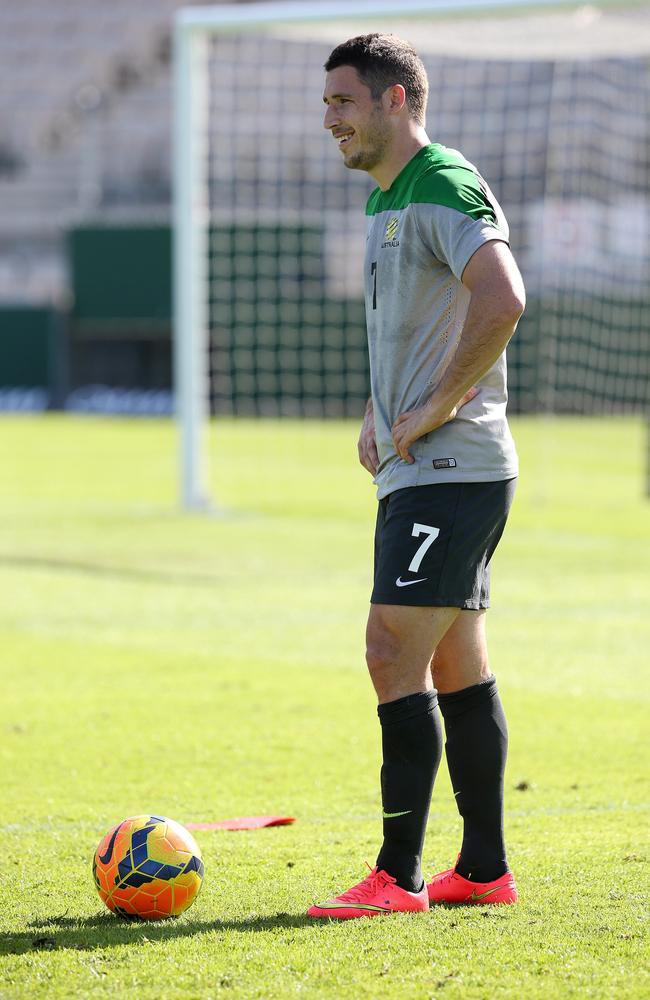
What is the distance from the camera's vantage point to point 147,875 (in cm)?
353

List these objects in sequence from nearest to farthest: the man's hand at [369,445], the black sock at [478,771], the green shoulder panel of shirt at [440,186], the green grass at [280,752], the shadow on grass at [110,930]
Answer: the green grass at [280,752] → the shadow on grass at [110,930] → the green shoulder panel of shirt at [440,186] → the black sock at [478,771] → the man's hand at [369,445]

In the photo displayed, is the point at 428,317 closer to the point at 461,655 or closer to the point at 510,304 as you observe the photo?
the point at 510,304

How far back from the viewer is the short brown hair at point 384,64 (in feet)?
11.7

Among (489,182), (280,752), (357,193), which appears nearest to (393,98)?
(280,752)

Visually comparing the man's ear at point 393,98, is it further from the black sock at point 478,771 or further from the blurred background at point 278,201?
the blurred background at point 278,201

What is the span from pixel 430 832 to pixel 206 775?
3.40 feet

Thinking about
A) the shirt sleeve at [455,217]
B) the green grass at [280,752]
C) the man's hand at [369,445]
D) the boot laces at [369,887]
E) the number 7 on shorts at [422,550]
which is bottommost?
the green grass at [280,752]

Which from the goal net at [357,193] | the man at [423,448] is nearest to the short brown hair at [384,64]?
the man at [423,448]

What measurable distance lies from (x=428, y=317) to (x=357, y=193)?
2104 cm

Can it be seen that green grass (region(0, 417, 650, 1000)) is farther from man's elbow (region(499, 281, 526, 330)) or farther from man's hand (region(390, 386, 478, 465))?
man's elbow (region(499, 281, 526, 330))

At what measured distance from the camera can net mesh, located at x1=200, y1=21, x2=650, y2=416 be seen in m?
18.5

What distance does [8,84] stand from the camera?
150 ft

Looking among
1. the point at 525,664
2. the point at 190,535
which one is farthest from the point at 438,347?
the point at 190,535

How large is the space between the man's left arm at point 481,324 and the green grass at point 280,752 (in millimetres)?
1251
